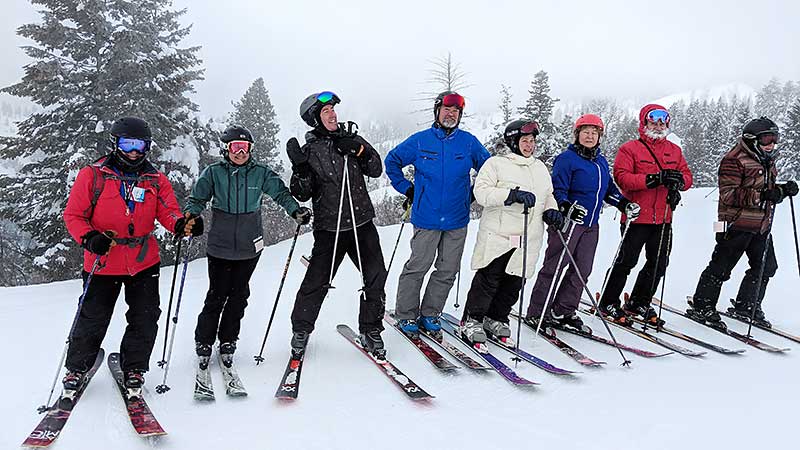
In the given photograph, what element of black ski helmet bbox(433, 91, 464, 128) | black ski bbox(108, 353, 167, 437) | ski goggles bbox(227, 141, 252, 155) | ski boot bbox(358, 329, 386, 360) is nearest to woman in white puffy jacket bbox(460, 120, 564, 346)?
black ski helmet bbox(433, 91, 464, 128)

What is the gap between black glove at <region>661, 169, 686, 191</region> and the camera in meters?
4.96

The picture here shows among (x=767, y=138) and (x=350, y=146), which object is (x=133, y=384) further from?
(x=767, y=138)

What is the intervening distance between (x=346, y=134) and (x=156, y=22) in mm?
15196

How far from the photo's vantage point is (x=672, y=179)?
195 inches

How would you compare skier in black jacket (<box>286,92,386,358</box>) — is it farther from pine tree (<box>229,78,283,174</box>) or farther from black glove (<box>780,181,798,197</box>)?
pine tree (<box>229,78,283,174</box>)

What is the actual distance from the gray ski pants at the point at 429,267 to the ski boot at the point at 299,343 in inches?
43.1

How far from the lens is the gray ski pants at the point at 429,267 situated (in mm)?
4746

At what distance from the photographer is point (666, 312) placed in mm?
6293

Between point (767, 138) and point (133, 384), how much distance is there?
256 inches

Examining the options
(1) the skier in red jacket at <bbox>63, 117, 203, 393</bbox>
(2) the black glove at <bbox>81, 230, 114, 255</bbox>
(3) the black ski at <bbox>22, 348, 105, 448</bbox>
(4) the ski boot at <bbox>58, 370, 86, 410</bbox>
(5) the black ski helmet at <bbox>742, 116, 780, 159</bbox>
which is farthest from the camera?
(5) the black ski helmet at <bbox>742, 116, 780, 159</bbox>

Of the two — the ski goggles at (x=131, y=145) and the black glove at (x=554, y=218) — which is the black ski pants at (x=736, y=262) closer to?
the black glove at (x=554, y=218)

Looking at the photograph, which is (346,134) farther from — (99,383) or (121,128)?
(99,383)

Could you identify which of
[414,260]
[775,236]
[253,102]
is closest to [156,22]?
[253,102]

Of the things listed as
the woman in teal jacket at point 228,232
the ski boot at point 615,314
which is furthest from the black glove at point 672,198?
the woman in teal jacket at point 228,232
